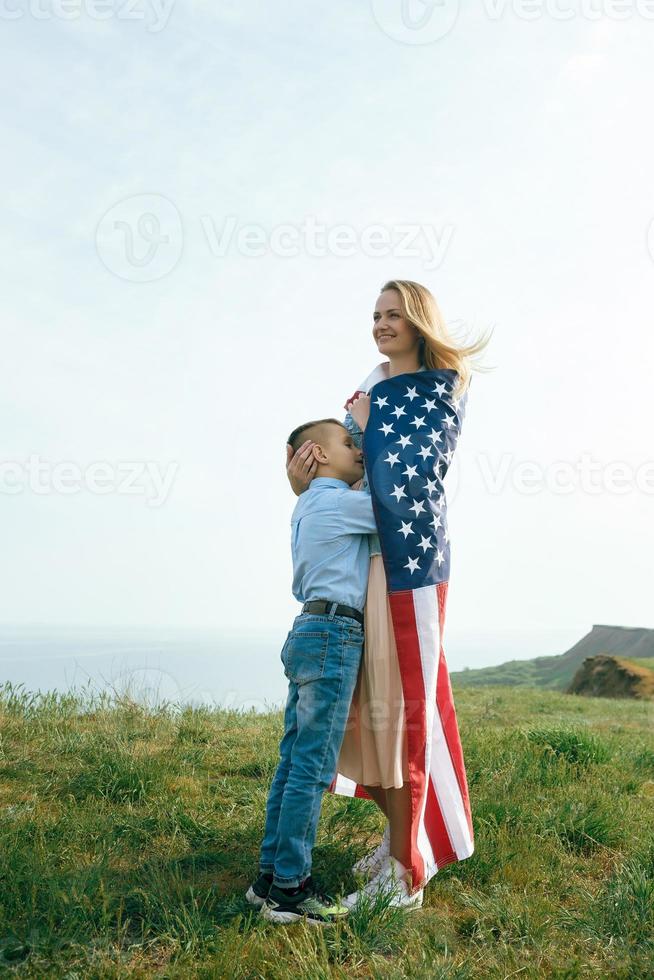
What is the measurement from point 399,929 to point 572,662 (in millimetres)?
25572

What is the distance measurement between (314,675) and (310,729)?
0.73 ft

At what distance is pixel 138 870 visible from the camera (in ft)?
12.0

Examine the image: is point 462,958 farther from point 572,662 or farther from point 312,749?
point 572,662

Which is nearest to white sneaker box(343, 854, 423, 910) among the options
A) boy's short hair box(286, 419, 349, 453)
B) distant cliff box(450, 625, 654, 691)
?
boy's short hair box(286, 419, 349, 453)

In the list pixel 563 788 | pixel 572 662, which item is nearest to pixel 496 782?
pixel 563 788

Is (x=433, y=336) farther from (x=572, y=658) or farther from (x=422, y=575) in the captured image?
(x=572, y=658)

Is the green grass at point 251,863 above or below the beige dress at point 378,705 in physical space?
below

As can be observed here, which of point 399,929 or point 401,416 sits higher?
point 401,416

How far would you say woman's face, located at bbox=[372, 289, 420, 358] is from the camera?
12.9ft

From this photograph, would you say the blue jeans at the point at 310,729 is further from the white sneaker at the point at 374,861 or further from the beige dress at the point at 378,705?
the white sneaker at the point at 374,861

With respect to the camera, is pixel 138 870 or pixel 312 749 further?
pixel 138 870

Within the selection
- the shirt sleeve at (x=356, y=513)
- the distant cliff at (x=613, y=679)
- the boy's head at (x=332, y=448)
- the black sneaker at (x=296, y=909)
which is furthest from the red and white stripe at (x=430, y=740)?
the distant cliff at (x=613, y=679)

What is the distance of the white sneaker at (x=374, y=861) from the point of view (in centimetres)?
373

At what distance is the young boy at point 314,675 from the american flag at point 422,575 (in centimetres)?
15
